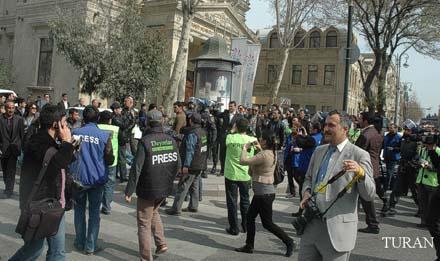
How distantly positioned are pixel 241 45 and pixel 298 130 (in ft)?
45.8

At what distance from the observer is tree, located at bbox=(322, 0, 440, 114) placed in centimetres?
2171

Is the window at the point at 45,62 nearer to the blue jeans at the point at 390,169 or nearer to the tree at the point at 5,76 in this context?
the tree at the point at 5,76

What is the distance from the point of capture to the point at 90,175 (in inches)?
228

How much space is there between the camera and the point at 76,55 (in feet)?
73.7

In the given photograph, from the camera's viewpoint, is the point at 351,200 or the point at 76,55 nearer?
the point at 351,200

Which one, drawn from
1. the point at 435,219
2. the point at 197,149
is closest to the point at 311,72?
the point at 197,149

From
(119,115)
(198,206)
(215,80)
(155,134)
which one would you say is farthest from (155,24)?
(155,134)

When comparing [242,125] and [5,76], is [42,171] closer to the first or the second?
[242,125]

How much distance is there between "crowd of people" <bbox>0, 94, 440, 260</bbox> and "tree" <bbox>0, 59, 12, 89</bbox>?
77.0 ft

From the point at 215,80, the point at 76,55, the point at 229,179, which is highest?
the point at 76,55

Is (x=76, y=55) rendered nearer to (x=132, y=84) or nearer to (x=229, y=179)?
(x=132, y=84)

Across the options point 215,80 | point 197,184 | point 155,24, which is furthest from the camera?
point 155,24

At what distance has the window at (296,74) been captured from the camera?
50.9 metres

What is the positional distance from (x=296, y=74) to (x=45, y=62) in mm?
29039
